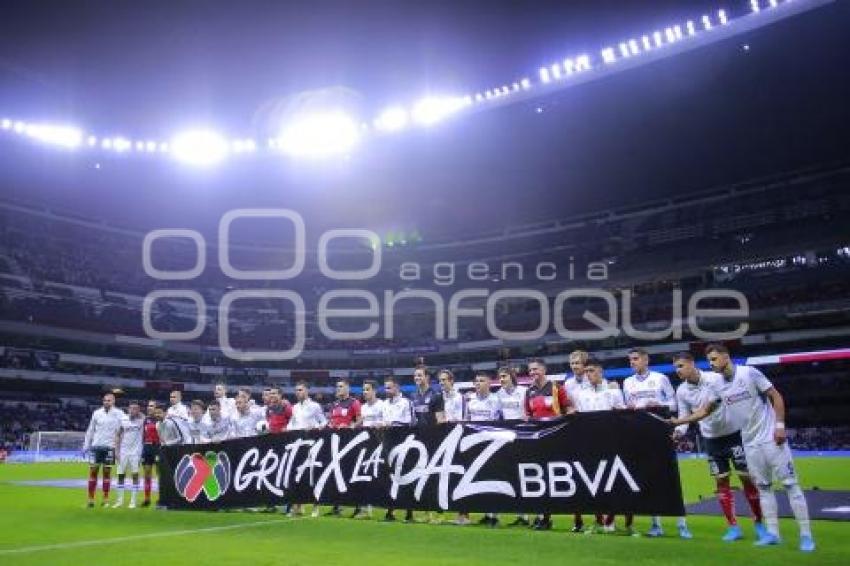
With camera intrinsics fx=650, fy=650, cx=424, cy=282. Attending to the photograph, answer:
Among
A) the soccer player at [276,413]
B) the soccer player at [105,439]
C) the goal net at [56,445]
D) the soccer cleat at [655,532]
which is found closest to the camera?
the soccer cleat at [655,532]

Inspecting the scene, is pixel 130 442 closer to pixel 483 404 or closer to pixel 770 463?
pixel 483 404

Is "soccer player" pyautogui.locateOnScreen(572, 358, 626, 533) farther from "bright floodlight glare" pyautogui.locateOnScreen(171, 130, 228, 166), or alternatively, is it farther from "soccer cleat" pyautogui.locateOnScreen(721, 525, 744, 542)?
"bright floodlight glare" pyautogui.locateOnScreen(171, 130, 228, 166)

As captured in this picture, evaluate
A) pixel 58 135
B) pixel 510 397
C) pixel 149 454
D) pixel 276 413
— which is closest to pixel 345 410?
pixel 276 413

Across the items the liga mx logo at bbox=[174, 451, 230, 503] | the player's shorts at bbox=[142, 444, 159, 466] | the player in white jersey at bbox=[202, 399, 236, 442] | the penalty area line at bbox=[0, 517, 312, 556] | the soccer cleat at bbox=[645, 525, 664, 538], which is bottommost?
the soccer cleat at bbox=[645, 525, 664, 538]

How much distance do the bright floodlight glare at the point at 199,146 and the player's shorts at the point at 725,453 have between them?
155 feet

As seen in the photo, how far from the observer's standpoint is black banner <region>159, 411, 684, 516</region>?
8.91m

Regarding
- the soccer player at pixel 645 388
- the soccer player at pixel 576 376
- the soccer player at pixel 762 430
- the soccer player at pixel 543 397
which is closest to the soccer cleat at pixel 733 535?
the soccer player at pixel 762 430

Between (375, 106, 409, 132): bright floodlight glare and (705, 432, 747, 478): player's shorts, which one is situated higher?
(375, 106, 409, 132): bright floodlight glare

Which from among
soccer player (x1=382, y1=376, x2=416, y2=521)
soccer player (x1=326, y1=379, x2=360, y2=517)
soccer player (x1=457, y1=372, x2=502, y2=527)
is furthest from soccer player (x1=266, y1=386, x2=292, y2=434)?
soccer player (x1=457, y1=372, x2=502, y2=527)

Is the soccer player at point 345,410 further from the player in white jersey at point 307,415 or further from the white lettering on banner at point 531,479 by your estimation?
the white lettering on banner at point 531,479

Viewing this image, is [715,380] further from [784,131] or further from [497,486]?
[784,131]

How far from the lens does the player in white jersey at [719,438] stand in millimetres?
8797

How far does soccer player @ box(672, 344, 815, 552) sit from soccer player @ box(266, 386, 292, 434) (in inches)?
348

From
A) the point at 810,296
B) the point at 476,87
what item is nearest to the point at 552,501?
the point at 476,87
